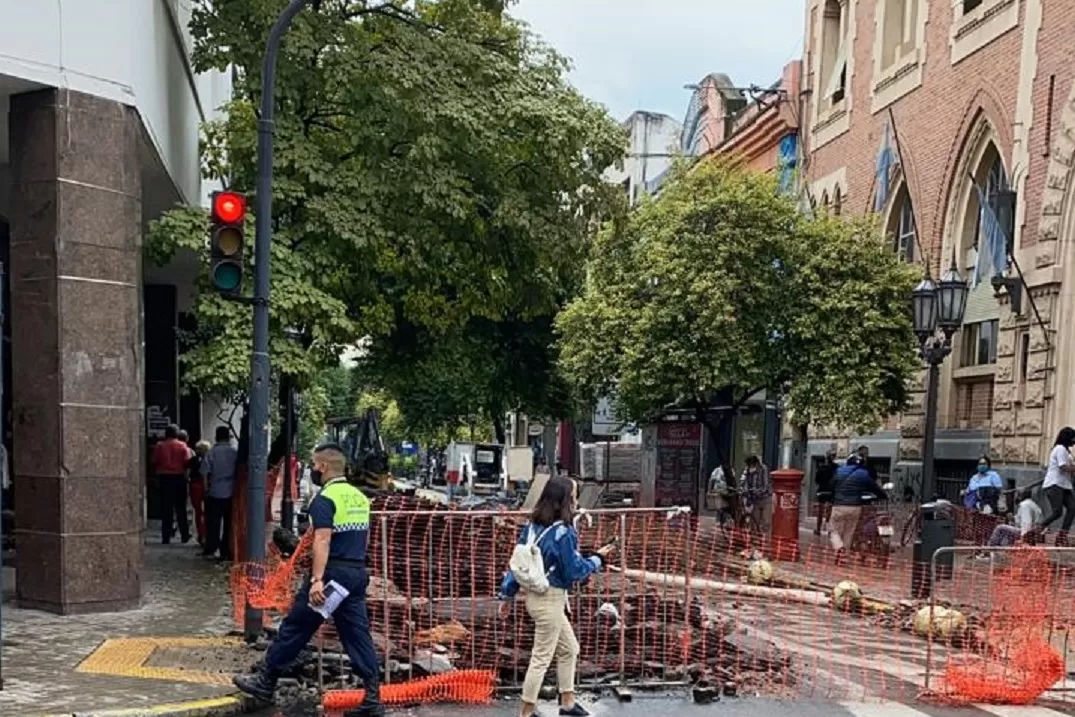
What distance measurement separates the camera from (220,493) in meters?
14.0

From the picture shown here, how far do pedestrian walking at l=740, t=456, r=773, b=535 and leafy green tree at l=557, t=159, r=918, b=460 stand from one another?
1323mm

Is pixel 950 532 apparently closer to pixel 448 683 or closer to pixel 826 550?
pixel 826 550

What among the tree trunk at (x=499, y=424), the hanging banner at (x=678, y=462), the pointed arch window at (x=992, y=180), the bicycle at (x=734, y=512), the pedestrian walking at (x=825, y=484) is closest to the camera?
the pointed arch window at (x=992, y=180)

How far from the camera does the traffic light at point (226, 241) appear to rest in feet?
28.3

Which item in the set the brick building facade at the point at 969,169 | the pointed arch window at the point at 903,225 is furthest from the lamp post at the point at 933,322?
the pointed arch window at the point at 903,225

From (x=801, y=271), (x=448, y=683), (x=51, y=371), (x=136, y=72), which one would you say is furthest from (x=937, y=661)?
(x=801, y=271)

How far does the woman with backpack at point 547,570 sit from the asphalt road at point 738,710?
0.52 metres

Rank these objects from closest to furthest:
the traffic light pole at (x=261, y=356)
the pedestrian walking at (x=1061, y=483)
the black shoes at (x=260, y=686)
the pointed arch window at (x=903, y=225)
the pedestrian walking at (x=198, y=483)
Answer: the black shoes at (x=260, y=686), the traffic light pole at (x=261, y=356), the pedestrian walking at (x=1061, y=483), the pedestrian walking at (x=198, y=483), the pointed arch window at (x=903, y=225)

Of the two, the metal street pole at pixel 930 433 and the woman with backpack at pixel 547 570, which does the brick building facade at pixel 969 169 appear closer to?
the metal street pole at pixel 930 433

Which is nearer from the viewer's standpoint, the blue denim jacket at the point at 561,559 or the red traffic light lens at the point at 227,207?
the blue denim jacket at the point at 561,559

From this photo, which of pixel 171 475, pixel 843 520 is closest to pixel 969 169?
pixel 843 520

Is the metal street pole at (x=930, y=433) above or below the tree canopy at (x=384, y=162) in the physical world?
below

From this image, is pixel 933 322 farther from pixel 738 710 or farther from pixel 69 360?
pixel 69 360

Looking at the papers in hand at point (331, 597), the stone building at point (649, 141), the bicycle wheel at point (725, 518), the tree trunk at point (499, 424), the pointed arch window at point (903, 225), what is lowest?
the tree trunk at point (499, 424)
